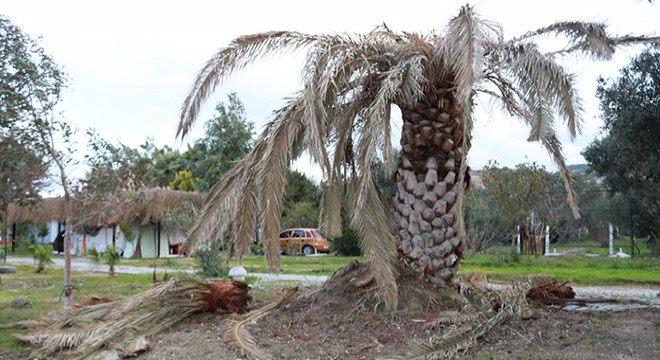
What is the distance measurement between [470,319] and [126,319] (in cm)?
424

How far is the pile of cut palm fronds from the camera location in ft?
19.3

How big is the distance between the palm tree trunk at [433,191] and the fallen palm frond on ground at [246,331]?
1.75 meters

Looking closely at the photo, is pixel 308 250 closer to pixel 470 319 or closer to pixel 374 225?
pixel 374 225

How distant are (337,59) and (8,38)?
16.0 ft

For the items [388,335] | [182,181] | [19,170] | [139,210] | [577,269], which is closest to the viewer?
[388,335]

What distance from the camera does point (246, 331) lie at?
22.4 ft

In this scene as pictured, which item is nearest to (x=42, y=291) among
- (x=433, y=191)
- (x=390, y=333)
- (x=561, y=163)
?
(x=390, y=333)

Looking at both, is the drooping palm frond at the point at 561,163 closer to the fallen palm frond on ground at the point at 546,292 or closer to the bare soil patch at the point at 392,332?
the fallen palm frond on ground at the point at 546,292

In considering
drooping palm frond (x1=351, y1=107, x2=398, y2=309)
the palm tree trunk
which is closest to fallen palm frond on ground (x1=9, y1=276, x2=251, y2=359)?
drooping palm frond (x1=351, y1=107, x2=398, y2=309)

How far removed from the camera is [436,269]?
7664 millimetres

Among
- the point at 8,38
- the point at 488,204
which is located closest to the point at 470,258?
the point at 488,204

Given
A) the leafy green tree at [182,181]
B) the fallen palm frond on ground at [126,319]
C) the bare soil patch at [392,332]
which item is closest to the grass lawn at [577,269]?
the bare soil patch at [392,332]

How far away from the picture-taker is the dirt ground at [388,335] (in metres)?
6.05

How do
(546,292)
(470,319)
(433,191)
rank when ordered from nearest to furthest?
(470,319), (433,191), (546,292)
